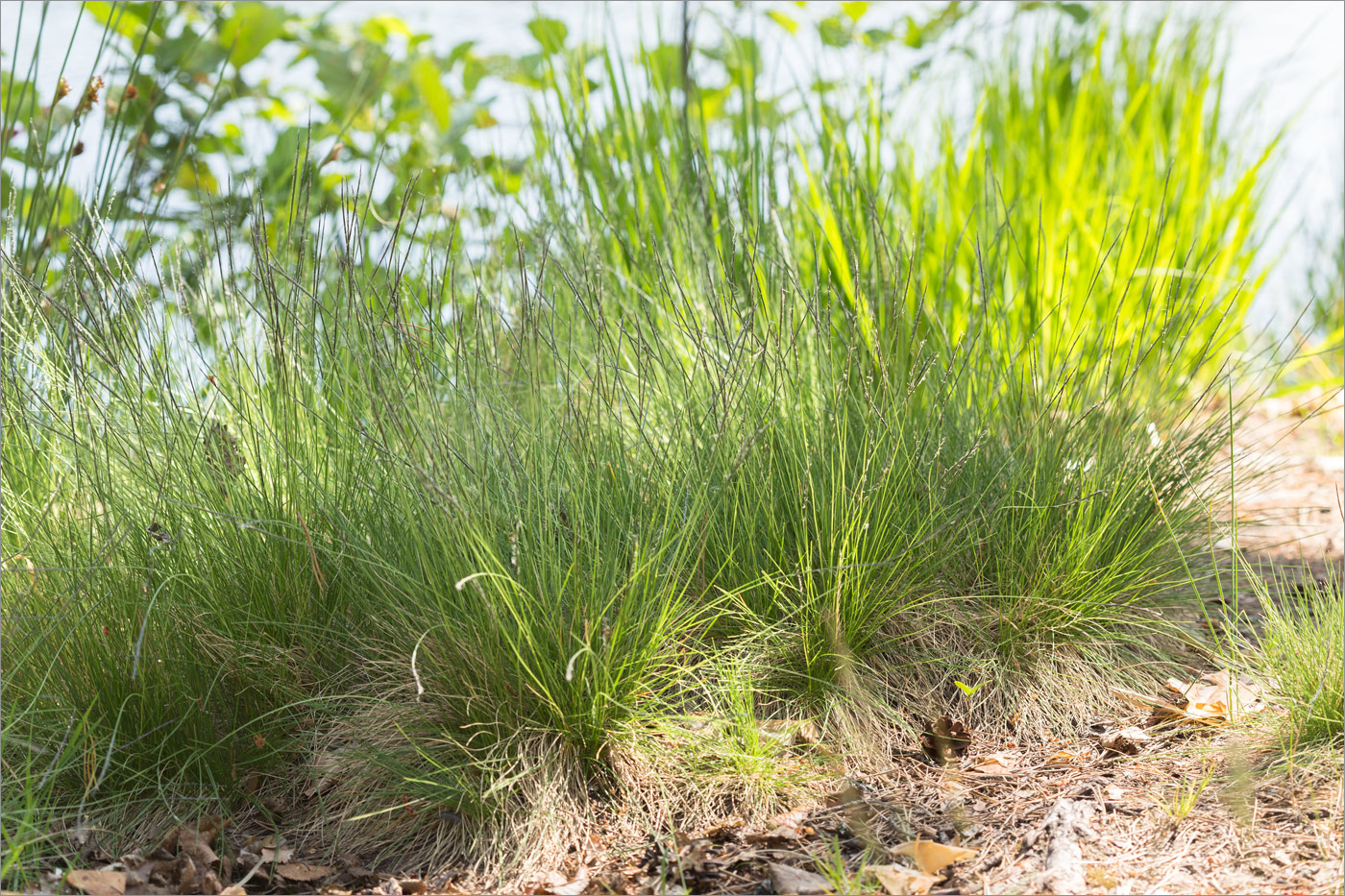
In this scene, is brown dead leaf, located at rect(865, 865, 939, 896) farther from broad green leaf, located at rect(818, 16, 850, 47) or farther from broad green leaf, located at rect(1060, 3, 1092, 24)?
broad green leaf, located at rect(1060, 3, 1092, 24)

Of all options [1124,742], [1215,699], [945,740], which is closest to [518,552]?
[945,740]

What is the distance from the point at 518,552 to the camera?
159 centimetres

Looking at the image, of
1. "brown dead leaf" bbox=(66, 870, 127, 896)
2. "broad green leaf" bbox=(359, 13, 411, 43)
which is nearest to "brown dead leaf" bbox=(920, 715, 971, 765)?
"brown dead leaf" bbox=(66, 870, 127, 896)

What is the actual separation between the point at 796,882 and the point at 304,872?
2.63 ft

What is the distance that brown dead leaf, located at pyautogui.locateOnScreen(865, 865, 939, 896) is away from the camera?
4.66 feet

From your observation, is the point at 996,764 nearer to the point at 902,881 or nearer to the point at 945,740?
the point at 945,740

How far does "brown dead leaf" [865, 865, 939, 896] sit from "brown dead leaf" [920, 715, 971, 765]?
1.39 ft

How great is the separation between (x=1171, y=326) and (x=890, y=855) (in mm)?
1367

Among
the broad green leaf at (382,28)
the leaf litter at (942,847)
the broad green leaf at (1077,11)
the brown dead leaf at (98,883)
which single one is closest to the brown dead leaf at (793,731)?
the leaf litter at (942,847)

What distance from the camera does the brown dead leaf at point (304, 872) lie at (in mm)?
1578

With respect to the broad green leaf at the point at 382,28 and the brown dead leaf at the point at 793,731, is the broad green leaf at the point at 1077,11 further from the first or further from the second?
the brown dead leaf at the point at 793,731

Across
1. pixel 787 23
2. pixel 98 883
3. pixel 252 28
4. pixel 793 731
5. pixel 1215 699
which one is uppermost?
pixel 252 28

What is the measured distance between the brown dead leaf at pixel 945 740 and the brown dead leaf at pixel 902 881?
424 millimetres

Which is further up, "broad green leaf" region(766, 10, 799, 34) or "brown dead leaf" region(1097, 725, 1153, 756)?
"broad green leaf" region(766, 10, 799, 34)
